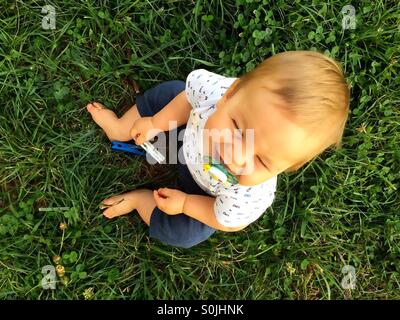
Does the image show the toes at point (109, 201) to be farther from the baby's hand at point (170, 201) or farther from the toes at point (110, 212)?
the baby's hand at point (170, 201)

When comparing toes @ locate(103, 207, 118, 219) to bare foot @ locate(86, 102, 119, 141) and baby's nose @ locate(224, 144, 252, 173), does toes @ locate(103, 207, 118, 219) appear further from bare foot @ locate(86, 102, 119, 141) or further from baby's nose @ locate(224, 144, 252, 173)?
baby's nose @ locate(224, 144, 252, 173)

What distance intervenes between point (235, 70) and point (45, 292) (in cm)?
124

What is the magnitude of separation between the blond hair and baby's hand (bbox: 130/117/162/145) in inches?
27.7

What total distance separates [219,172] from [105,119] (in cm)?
75

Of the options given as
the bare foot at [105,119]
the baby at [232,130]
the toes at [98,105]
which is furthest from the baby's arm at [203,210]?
the toes at [98,105]

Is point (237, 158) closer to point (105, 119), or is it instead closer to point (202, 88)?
point (202, 88)

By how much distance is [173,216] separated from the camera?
7.19 feet

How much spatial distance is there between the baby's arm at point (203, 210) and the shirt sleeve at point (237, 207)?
4 cm

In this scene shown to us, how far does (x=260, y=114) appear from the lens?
60.6 inches

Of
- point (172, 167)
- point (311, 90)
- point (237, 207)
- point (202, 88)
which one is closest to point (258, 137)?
point (311, 90)

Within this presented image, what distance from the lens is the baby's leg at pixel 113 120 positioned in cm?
233

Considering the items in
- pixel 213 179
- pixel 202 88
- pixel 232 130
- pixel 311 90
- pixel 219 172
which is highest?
pixel 311 90
